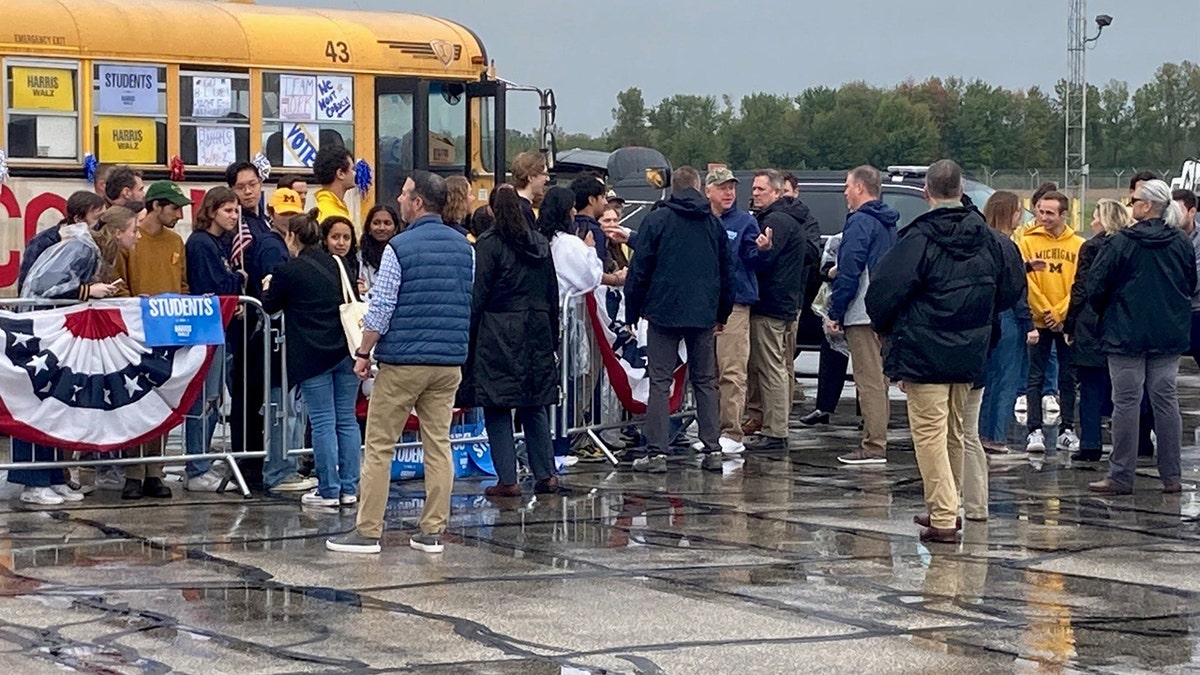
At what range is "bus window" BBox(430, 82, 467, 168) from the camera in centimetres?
1930

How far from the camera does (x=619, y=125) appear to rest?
6925cm

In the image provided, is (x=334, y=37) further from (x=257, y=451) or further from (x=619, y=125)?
(x=619, y=125)

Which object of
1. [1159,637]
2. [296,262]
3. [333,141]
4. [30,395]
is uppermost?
[333,141]

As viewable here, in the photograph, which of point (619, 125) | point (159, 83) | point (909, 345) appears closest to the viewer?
point (909, 345)

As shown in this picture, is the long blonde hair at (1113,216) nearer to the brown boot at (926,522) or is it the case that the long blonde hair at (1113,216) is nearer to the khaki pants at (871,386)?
the khaki pants at (871,386)

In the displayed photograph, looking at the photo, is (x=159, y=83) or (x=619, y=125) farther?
(x=619, y=125)

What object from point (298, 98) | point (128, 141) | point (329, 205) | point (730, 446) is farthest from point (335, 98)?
point (329, 205)

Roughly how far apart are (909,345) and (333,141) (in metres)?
9.67

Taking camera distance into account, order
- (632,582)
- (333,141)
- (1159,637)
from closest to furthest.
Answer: (1159,637)
(632,582)
(333,141)

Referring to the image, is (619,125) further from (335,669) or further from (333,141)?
(335,669)

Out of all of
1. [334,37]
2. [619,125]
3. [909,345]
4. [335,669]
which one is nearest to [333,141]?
[334,37]

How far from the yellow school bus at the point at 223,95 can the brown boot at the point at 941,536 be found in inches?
358

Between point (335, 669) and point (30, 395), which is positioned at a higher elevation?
point (30, 395)

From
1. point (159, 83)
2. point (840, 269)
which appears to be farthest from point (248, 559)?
point (159, 83)
